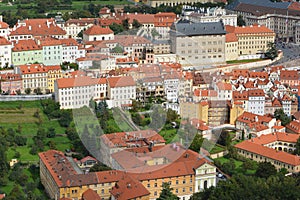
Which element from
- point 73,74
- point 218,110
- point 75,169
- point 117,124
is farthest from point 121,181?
point 73,74

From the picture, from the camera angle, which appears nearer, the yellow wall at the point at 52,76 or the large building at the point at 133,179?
the large building at the point at 133,179

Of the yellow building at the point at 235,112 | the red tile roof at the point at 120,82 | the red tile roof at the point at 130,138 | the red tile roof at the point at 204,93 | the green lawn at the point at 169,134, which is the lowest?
the green lawn at the point at 169,134

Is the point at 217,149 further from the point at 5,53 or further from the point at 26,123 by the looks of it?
the point at 5,53

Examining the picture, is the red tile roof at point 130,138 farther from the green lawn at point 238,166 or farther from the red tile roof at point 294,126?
the red tile roof at point 294,126

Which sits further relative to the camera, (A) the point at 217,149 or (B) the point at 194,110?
(B) the point at 194,110

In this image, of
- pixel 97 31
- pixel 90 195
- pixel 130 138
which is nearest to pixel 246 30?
pixel 97 31

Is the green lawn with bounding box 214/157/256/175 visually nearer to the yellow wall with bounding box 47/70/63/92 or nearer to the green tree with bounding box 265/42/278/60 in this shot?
the yellow wall with bounding box 47/70/63/92

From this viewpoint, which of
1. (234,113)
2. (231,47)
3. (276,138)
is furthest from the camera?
(231,47)

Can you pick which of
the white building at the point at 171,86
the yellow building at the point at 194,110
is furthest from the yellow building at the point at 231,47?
the yellow building at the point at 194,110
